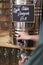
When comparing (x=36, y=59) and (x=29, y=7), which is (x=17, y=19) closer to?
(x=29, y=7)

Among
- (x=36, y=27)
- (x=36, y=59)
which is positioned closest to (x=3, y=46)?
(x=36, y=27)

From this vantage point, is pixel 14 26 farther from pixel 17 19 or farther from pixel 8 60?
pixel 8 60

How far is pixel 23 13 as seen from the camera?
73 cm

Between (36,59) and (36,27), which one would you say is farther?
(36,27)

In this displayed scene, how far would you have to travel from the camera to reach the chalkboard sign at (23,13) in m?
0.73

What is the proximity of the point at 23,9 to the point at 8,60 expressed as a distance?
230mm

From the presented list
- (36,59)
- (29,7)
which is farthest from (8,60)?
(36,59)

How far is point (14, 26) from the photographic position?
75 cm

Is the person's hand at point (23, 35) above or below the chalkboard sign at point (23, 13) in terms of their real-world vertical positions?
below

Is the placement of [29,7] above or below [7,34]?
above

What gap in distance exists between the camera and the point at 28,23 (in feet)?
2.42

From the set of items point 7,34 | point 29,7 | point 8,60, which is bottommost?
point 8,60

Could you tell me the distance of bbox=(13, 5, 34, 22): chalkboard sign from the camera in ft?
2.40

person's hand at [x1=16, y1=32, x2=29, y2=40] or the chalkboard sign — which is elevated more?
the chalkboard sign
